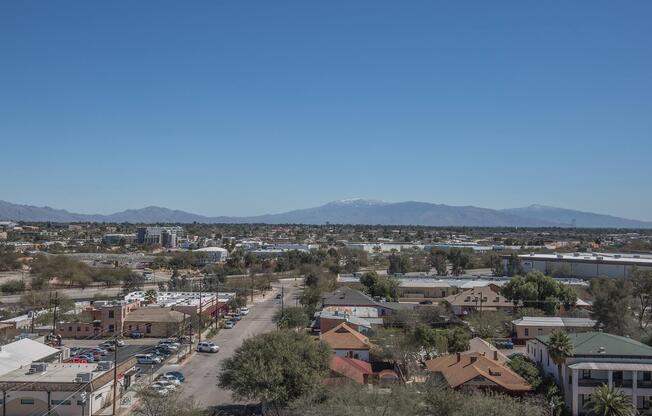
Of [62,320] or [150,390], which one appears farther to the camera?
[62,320]

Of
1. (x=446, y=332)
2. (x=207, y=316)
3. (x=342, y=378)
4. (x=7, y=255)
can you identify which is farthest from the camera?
(x=7, y=255)

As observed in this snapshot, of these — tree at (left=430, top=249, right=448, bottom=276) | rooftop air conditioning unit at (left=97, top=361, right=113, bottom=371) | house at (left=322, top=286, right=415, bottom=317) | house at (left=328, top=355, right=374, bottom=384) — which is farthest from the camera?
tree at (left=430, top=249, right=448, bottom=276)

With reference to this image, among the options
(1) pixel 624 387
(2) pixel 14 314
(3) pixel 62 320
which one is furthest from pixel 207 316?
(1) pixel 624 387

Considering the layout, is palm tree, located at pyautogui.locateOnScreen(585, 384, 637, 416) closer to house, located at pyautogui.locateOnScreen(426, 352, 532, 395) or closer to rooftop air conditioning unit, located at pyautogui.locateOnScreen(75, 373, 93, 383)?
house, located at pyautogui.locateOnScreen(426, 352, 532, 395)

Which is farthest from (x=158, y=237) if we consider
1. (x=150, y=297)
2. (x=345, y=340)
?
(x=345, y=340)

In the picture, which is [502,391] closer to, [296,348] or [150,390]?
[296,348]

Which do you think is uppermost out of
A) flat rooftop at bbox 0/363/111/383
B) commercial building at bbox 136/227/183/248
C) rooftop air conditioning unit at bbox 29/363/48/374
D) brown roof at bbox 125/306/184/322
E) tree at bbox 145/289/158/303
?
commercial building at bbox 136/227/183/248

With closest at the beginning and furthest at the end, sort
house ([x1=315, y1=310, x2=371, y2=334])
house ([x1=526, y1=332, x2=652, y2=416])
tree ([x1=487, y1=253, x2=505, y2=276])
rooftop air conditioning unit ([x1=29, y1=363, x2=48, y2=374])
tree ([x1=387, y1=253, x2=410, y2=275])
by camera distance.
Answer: house ([x1=526, y1=332, x2=652, y2=416]), rooftop air conditioning unit ([x1=29, y1=363, x2=48, y2=374]), house ([x1=315, y1=310, x2=371, y2=334]), tree ([x1=487, y1=253, x2=505, y2=276]), tree ([x1=387, y1=253, x2=410, y2=275])

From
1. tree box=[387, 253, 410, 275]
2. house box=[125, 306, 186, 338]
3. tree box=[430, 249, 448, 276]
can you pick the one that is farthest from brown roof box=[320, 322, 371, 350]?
tree box=[430, 249, 448, 276]
